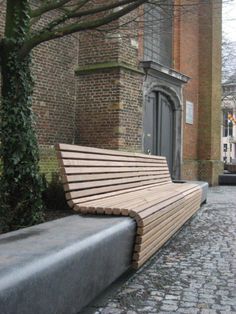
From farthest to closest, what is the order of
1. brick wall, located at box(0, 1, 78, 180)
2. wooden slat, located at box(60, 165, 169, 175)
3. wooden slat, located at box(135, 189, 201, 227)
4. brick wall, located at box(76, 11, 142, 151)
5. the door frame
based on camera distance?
the door frame
brick wall, located at box(76, 11, 142, 151)
brick wall, located at box(0, 1, 78, 180)
wooden slat, located at box(60, 165, 169, 175)
wooden slat, located at box(135, 189, 201, 227)

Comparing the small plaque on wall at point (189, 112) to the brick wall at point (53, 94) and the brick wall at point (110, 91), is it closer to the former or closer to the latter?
the brick wall at point (110, 91)

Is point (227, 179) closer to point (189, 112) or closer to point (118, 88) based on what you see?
point (189, 112)

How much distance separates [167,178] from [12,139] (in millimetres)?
4837

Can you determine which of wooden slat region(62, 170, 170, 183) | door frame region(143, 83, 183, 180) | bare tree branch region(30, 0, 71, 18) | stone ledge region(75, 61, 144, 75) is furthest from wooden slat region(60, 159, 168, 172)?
door frame region(143, 83, 183, 180)

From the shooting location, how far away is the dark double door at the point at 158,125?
14.9 meters

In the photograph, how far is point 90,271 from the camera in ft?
11.0

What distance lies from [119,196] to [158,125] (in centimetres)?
1007

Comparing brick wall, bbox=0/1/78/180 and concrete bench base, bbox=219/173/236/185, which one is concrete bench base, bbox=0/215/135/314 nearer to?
brick wall, bbox=0/1/78/180

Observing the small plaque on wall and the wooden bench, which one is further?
the small plaque on wall

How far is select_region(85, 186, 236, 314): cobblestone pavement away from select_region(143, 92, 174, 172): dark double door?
791 centimetres

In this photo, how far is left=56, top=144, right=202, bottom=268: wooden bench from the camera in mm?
4500

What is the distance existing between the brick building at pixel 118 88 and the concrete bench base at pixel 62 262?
16.6 ft

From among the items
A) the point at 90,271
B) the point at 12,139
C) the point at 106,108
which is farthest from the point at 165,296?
the point at 106,108

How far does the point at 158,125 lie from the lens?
1560cm
